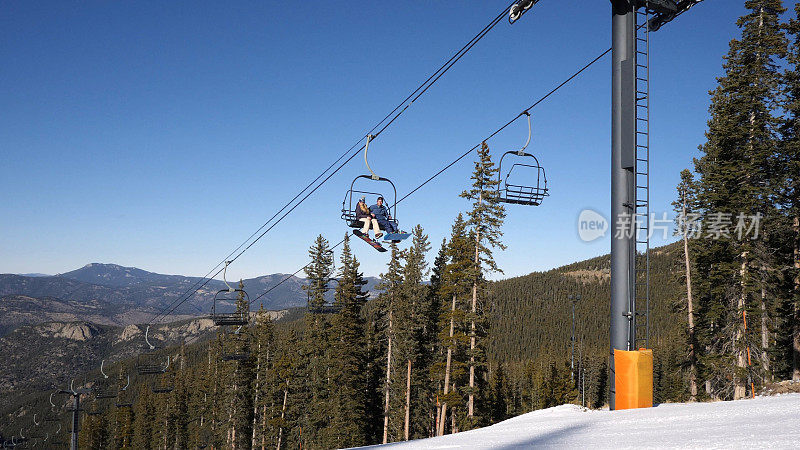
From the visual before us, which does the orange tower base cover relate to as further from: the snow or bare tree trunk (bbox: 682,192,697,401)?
bare tree trunk (bbox: 682,192,697,401)

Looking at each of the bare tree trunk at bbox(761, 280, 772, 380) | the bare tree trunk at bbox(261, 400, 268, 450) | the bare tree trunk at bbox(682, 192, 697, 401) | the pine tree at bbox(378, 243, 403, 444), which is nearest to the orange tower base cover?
the bare tree trunk at bbox(761, 280, 772, 380)

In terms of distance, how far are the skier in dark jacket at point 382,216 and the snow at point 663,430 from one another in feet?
25.1

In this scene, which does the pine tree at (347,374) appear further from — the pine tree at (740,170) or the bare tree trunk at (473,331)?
the pine tree at (740,170)

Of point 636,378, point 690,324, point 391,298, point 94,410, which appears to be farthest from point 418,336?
point 94,410

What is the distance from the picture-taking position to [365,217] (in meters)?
17.7

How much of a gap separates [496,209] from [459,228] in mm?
4622

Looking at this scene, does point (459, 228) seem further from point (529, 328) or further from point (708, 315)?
point (529, 328)

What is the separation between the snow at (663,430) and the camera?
7227mm

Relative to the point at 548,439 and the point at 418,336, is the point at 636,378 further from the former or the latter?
the point at 418,336

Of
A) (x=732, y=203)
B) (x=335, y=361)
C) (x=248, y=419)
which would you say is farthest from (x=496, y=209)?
(x=248, y=419)

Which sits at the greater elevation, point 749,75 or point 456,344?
point 749,75

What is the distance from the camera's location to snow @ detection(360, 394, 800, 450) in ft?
23.7

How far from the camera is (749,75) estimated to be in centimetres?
2925

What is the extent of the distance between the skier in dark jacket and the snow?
7.65 metres
